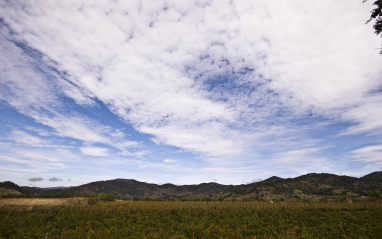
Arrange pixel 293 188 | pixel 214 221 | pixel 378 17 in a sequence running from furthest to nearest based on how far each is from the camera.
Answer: pixel 293 188 < pixel 214 221 < pixel 378 17

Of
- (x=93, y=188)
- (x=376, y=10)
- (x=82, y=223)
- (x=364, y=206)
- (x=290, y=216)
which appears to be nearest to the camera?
(x=376, y=10)

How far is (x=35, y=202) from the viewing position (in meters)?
43.1

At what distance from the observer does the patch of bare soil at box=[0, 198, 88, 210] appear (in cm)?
4013

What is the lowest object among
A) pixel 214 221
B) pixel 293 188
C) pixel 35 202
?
pixel 214 221

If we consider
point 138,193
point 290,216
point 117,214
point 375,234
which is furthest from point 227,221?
point 138,193

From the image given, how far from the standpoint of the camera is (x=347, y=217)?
2694cm

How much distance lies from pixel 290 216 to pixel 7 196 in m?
59.1

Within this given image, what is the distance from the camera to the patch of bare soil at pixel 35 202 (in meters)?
40.1

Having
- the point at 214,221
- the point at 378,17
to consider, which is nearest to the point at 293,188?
the point at 214,221

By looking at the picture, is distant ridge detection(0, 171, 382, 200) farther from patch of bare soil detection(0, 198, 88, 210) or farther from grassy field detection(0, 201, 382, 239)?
grassy field detection(0, 201, 382, 239)

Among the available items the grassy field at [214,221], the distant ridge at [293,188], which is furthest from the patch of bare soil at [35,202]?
the distant ridge at [293,188]

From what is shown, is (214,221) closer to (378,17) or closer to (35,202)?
(378,17)


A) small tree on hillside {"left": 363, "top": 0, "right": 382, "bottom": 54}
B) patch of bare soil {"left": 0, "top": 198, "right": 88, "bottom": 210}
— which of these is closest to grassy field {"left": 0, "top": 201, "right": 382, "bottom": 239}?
patch of bare soil {"left": 0, "top": 198, "right": 88, "bottom": 210}

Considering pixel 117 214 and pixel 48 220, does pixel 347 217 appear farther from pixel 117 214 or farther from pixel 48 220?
pixel 48 220
